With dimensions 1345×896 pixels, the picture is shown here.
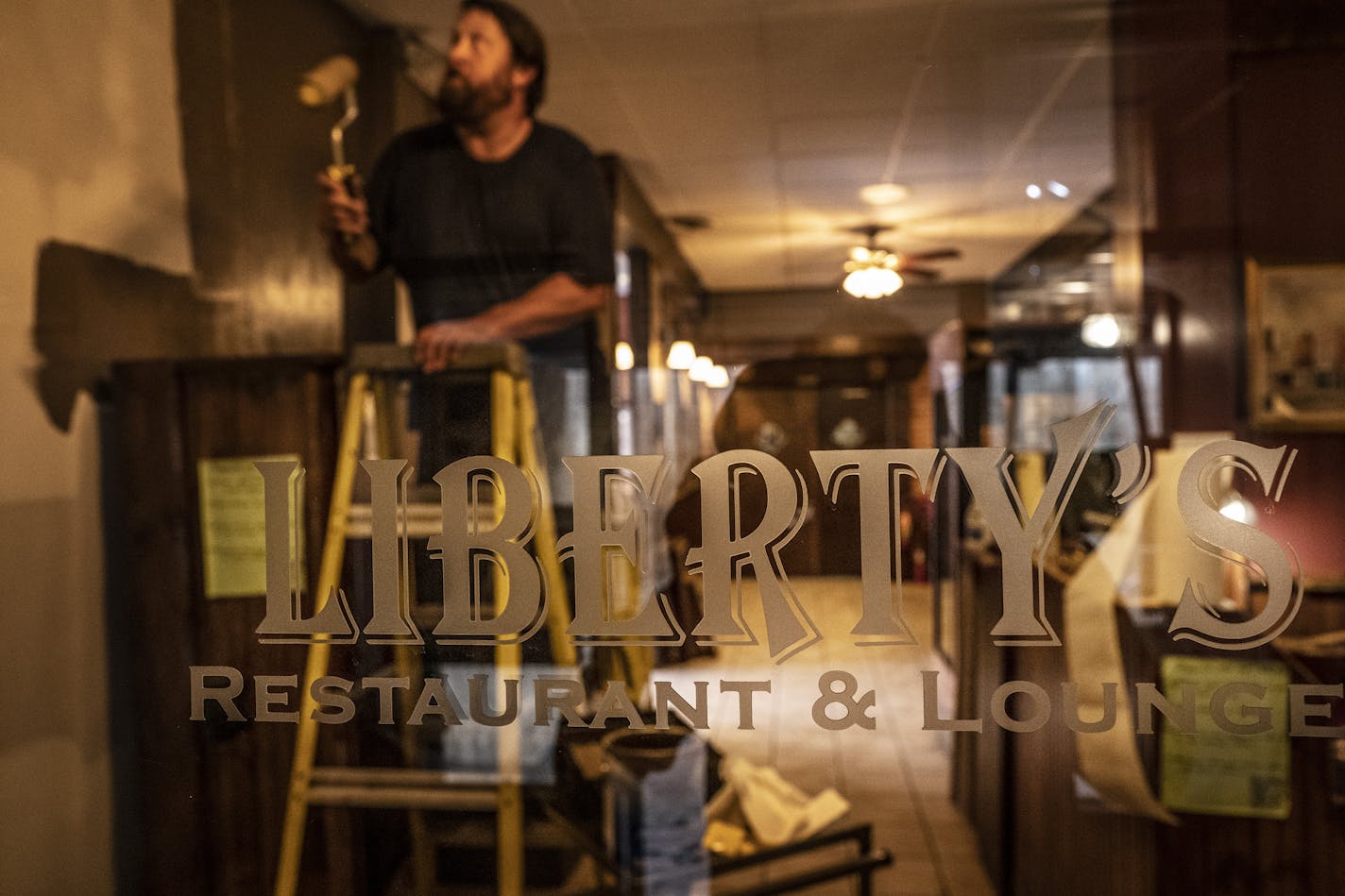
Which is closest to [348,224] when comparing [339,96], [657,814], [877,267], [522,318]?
[339,96]

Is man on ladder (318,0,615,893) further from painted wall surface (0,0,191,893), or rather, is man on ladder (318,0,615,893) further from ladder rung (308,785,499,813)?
painted wall surface (0,0,191,893)

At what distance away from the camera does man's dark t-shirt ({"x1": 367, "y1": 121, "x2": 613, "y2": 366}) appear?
2.75 ft

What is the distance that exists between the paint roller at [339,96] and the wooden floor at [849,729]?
1.96 ft

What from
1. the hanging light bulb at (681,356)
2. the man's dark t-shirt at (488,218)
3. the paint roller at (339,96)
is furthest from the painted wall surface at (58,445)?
the hanging light bulb at (681,356)

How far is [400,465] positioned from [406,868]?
40 cm

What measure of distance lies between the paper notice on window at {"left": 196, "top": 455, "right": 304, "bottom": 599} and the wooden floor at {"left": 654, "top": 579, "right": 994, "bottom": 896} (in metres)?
0.43

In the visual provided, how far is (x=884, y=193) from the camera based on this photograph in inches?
31.6

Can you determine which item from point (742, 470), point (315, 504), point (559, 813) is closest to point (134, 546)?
point (315, 504)

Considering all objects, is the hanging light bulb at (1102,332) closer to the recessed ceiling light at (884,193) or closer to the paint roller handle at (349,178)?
the recessed ceiling light at (884,193)

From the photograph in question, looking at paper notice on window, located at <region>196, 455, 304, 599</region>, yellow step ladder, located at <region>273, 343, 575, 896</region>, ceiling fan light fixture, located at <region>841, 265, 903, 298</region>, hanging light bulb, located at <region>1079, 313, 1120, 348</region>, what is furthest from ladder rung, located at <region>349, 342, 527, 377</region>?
hanging light bulb, located at <region>1079, 313, 1120, 348</region>

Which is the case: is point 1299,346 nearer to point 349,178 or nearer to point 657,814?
point 657,814

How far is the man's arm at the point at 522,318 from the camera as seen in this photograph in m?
0.83

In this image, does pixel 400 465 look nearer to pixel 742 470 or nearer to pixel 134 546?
pixel 742 470

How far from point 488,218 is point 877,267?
38cm
